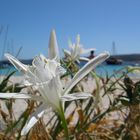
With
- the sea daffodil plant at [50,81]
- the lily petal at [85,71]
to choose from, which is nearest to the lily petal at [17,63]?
the sea daffodil plant at [50,81]

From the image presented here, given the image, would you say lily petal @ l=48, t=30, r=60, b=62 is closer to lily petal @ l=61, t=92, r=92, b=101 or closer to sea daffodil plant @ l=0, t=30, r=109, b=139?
sea daffodil plant @ l=0, t=30, r=109, b=139

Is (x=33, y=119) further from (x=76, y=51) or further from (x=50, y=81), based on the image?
(x=76, y=51)

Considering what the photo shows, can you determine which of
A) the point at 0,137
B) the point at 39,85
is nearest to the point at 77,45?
the point at 0,137

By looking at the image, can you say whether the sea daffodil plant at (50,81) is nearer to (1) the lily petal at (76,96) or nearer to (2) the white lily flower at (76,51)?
(1) the lily petal at (76,96)

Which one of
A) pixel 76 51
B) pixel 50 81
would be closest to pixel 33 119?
pixel 50 81

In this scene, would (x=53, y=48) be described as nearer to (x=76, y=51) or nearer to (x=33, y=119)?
(x=33, y=119)

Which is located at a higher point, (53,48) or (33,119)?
(53,48)

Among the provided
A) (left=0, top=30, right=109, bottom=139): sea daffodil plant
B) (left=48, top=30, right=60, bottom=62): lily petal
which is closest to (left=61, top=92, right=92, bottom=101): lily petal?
(left=0, top=30, right=109, bottom=139): sea daffodil plant

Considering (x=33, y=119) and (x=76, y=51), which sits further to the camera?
(x=76, y=51)

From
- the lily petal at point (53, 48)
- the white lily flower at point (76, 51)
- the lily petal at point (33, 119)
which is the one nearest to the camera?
the lily petal at point (33, 119)
